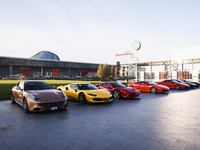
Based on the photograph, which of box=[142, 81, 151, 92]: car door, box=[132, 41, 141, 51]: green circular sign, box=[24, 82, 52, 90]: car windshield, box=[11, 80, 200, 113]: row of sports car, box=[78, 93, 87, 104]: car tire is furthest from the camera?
box=[132, 41, 141, 51]: green circular sign

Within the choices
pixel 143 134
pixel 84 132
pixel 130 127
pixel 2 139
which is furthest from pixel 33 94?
pixel 143 134

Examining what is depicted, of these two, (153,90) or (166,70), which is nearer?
(153,90)

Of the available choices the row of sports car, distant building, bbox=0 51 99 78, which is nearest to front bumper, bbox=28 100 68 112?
the row of sports car

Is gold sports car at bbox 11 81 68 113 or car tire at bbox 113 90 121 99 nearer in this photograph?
gold sports car at bbox 11 81 68 113

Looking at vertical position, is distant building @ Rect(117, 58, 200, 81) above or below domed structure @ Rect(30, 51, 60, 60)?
below

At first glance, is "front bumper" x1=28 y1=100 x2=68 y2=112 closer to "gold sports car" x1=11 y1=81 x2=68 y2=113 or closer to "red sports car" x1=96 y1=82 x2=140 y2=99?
"gold sports car" x1=11 y1=81 x2=68 y2=113

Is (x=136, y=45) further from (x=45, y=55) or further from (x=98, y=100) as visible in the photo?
(x=45, y=55)

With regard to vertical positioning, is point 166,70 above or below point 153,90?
above

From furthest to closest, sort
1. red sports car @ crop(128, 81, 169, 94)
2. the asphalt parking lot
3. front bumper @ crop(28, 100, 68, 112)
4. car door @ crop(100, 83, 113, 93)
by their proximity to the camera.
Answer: red sports car @ crop(128, 81, 169, 94), car door @ crop(100, 83, 113, 93), front bumper @ crop(28, 100, 68, 112), the asphalt parking lot

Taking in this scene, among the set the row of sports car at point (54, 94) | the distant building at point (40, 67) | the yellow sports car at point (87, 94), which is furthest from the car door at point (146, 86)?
the distant building at point (40, 67)

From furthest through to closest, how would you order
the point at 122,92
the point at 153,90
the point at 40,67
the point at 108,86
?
1. the point at 40,67
2. the point at 153,90
3. the point at 108,86
4. the point at 122,92

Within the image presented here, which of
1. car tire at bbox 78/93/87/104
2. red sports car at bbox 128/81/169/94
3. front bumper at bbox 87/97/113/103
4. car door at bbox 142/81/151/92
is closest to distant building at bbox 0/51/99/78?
red sports car at bbox 128/81/169/94

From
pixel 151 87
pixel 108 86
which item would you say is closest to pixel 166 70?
pixel 151 87

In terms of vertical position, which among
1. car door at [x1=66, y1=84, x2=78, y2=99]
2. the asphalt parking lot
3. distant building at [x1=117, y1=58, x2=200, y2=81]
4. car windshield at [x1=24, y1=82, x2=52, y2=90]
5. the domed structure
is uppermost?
the domed structure
